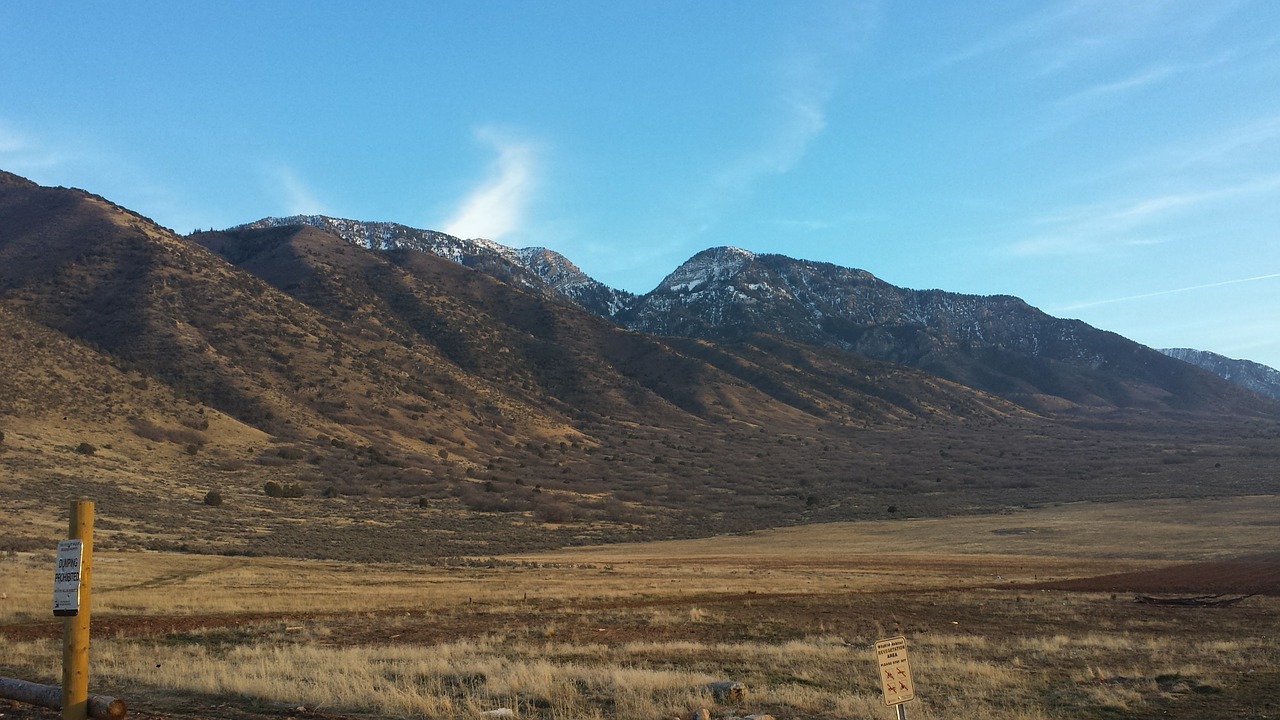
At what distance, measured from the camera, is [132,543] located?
38500 mm

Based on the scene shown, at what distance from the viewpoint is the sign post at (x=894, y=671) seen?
8.36 metres

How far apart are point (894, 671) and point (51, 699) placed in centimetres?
861

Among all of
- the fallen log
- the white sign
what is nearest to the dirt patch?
the fallen log

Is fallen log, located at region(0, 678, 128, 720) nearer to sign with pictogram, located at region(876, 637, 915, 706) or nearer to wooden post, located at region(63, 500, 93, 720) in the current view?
wooden post, located at region(63, 500, 93, 720)

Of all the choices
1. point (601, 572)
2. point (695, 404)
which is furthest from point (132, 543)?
point (695, 404)

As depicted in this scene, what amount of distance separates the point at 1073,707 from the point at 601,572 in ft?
89.3

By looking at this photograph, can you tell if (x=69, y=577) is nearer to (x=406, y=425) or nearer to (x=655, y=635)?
(x=655, y=635)

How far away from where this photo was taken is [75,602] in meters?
7.87

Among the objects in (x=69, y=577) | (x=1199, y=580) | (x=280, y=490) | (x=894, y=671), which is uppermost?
(x=69, y=577)

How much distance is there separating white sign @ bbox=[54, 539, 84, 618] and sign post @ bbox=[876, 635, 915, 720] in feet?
25.4

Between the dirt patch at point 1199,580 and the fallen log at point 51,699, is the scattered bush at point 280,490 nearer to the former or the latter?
the dirt patch at point 1199,580

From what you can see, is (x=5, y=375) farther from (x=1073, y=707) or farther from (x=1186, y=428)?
(x=1186, y=428)

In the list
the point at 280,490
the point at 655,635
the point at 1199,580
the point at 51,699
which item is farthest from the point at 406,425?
the point at 51,699

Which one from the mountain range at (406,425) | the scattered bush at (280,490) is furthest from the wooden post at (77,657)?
A: the scattered bush at (280,490)
